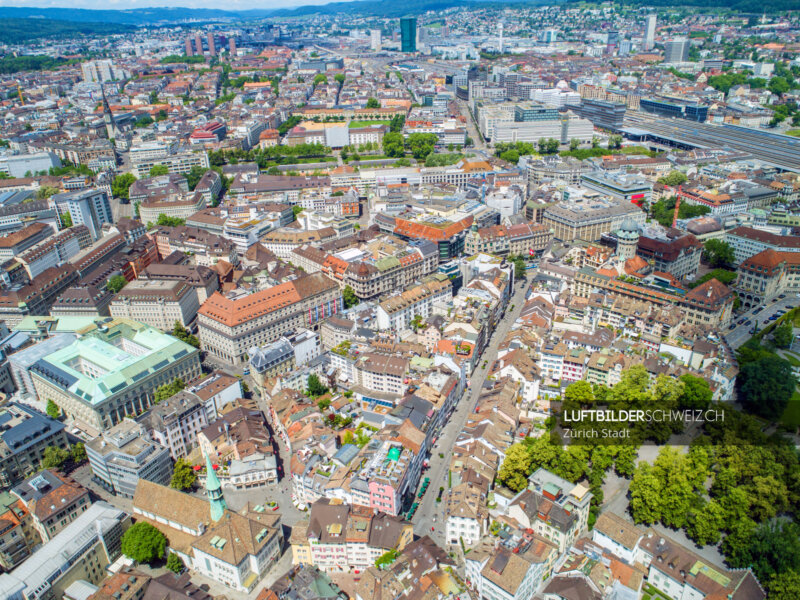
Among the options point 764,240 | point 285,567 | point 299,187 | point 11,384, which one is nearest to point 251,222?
point 299,187

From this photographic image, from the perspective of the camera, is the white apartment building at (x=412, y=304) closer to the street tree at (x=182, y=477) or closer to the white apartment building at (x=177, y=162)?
the street tree at (x=182, y=477)

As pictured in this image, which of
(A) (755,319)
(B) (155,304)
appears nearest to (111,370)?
(B) (155,304)

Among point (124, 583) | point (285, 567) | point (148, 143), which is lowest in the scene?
point (285, 567)

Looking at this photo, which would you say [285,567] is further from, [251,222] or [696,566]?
[251,222]

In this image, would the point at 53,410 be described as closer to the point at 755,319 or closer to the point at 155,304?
the point at 155,304

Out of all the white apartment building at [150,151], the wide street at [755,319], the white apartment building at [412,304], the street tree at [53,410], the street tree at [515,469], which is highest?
the white apartment building at [150,151]

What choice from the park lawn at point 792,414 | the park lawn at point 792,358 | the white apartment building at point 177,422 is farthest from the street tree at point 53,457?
the park lawn at point 792,358
